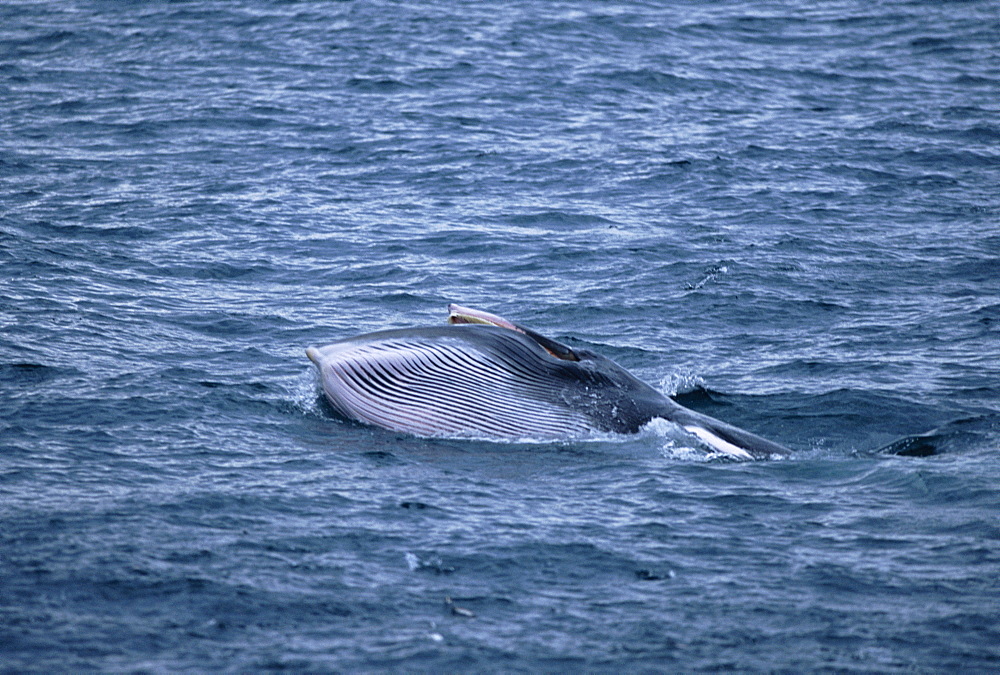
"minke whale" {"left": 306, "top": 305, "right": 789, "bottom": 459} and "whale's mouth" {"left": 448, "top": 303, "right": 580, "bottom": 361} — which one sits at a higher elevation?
"whale's mouth" {"left": 448, "top": 303, "right": 580, "bottom": 361}

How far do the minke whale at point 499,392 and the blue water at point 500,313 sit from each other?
210 mm

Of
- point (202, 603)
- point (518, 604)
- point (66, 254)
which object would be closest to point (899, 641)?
point (518, 604)

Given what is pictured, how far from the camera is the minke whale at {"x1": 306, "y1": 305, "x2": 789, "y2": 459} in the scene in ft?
39.4

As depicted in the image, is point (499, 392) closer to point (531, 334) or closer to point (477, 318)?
point (531, 334)

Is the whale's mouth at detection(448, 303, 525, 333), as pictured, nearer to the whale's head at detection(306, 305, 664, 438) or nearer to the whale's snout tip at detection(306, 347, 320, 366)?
the whale's head at detection(306, 305, 664, 438)

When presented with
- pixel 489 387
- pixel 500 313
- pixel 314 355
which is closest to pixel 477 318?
pixel 489 387

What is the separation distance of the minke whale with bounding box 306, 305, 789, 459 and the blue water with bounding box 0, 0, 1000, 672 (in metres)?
0.21

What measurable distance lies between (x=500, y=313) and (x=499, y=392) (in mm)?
5042

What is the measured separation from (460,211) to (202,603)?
43.6 ft

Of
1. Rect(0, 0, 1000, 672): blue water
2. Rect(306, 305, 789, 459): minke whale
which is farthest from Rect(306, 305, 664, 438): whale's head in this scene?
Rect(0, 0, 1000, 672): blue water

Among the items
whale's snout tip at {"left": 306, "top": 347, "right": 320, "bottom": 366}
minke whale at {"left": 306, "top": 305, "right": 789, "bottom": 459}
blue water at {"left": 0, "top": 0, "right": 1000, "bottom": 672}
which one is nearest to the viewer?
blue water at {"left": 0, "top": 0, "right": 1000, "bottom": 672}

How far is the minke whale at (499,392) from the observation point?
1202cm

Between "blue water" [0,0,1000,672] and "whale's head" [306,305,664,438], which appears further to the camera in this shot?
"whale's head" [306,305,664,438]

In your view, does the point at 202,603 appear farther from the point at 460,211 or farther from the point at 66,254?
the point at 460,211
